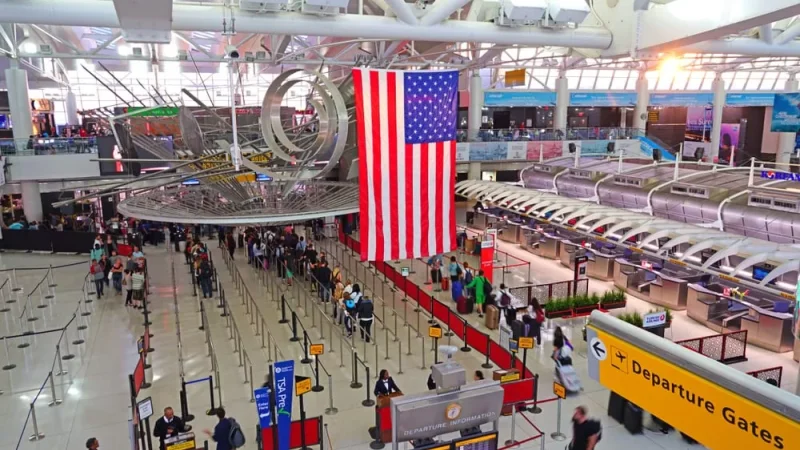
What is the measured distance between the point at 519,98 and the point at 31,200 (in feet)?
96.1

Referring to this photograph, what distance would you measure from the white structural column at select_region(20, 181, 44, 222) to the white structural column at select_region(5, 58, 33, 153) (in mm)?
2153

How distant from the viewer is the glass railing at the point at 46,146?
2439cm

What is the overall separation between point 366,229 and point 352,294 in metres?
5.16

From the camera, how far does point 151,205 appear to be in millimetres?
13602

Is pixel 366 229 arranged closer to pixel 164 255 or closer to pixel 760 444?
pixel 760 444

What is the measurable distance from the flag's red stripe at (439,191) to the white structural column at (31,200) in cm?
2400

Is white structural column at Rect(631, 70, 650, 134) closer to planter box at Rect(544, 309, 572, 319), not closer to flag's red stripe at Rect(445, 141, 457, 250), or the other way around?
planter box at Rect(544, 309, 572, 319)

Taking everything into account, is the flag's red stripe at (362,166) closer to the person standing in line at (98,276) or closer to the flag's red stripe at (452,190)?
the flag's red stripe at (452,190)

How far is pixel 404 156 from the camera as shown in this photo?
918 cm

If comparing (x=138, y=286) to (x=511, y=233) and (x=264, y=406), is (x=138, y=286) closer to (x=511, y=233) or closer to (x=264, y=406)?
(x=264, y=406)

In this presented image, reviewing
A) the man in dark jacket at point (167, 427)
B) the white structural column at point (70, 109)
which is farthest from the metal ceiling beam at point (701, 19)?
the white structural column at point (70, 109)

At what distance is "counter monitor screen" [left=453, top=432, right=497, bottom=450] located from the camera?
6781 millimetres

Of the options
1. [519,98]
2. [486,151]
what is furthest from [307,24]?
[519,98]

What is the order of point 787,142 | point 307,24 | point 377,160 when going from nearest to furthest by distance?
point 377,160, point 307,24, point 787,142
